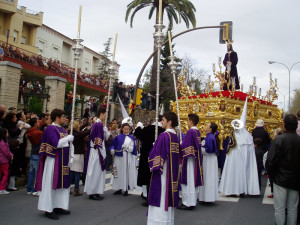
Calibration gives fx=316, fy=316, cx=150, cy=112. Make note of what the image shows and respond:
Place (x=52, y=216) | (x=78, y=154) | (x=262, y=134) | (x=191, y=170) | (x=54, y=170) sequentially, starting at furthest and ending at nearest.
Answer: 1. (x=262, y=134)
2. (x=78, y=154)
3. (x=191, y=170)
4. (x=54, y=170)
5. (x=52, y=216)

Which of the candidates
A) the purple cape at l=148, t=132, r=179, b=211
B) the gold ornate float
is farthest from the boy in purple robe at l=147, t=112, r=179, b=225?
the gold ornate float

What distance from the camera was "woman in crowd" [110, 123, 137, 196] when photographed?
27.7 feet

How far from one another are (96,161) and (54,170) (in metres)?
1.86

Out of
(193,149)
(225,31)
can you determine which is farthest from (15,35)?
(193,149)

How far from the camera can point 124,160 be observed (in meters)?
8.63

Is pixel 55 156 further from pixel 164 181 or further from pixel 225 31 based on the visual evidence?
pixel 225 31

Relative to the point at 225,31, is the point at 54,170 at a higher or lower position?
lower

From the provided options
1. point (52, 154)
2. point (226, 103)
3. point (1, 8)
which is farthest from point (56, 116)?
point (1, 8)

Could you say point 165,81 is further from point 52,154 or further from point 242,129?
point 52,154

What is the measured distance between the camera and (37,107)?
14.0 metres

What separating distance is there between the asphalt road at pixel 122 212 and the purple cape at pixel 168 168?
105 centimetres

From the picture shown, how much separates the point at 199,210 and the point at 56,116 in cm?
367

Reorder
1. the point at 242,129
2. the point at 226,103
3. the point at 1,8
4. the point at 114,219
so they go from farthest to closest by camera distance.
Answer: the point at 1,8, the point at 226,103, the point at 242,129, the point at 114,219

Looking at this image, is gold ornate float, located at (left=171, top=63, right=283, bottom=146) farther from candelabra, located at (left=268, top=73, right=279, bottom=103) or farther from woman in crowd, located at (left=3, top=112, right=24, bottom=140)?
woman in crowd, located at (left=3, top=112, right=24, bottom=140)
